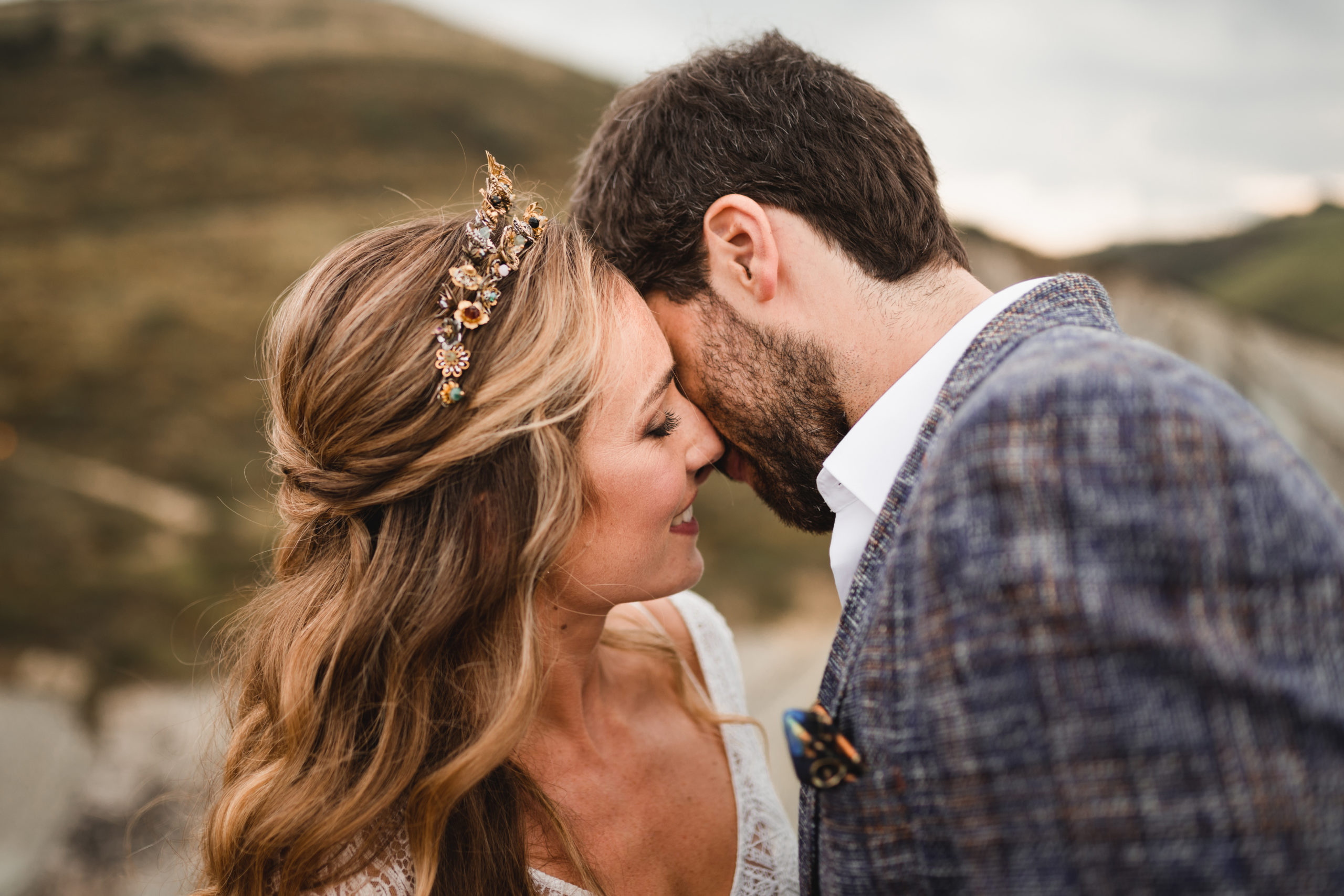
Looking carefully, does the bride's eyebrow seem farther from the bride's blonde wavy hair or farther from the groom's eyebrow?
the bride's blonde wavy hair

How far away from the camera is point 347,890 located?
163 cm

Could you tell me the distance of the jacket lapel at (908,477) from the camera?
1.33 metres

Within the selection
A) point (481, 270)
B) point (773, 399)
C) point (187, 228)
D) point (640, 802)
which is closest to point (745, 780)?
point (640, 802)

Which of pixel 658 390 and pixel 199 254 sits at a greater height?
pixel 658 390

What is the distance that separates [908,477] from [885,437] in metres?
0.28

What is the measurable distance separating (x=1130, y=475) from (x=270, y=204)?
1856 cm

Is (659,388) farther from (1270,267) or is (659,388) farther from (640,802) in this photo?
(1270,267)

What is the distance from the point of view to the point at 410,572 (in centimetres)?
171

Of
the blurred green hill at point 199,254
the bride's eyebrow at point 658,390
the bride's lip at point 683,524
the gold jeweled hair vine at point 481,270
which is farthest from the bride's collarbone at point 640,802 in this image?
the blurred green hill at point 199,254

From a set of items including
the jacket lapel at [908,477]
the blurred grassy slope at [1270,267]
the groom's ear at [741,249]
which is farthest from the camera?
the blurred grassy slope at [1270,267]

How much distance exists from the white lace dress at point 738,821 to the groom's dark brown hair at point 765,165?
1255 millimetres

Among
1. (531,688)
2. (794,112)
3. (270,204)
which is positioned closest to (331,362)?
(531,688)

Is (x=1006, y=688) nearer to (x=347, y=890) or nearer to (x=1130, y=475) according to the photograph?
(x=1130, y=475)

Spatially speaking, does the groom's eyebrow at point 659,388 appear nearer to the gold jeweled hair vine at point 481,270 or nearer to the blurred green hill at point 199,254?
the gold jeweled hair vine at point 481,270
